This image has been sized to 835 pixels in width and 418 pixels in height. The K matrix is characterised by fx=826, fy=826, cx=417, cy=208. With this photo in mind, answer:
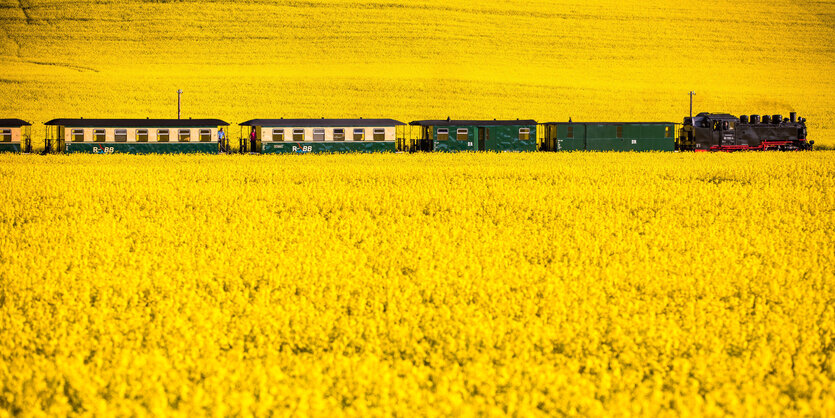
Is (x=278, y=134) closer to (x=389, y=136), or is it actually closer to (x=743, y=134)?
(x=389, y=136)

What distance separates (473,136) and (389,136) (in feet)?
19.9

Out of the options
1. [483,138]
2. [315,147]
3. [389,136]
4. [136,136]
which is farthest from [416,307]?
[483,138]

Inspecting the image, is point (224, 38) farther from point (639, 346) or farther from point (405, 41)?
point (639, 346)

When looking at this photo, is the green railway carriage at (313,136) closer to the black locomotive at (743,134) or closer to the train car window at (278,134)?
the train car window at (278,134)

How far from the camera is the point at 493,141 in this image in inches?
2286

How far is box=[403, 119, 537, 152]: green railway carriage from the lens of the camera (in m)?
57.3

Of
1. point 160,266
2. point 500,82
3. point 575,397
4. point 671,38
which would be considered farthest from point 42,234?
point 671,38

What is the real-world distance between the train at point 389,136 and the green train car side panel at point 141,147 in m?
0.06

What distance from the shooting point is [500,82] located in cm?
9038

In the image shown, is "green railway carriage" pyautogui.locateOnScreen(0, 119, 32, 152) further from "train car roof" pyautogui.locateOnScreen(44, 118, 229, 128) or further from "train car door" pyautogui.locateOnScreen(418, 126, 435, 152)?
"train car door" pyautogui.locateOnScreen(418, 126, 435, 152)

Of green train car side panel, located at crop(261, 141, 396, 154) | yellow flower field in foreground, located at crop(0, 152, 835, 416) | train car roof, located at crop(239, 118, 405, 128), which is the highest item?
train car roof, located at crop(239, 118, 405, 128)

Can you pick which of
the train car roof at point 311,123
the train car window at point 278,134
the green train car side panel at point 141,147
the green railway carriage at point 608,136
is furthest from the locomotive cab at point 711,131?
the green train car side panel at point 141,147

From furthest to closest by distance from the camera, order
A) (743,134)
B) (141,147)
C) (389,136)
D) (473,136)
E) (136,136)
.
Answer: (473,136) → (743,134) → (389,136) → (141,147) → (136,136)

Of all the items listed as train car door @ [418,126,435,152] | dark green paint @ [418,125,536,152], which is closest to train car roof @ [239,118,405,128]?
train car door @ [418,126,435,152]
